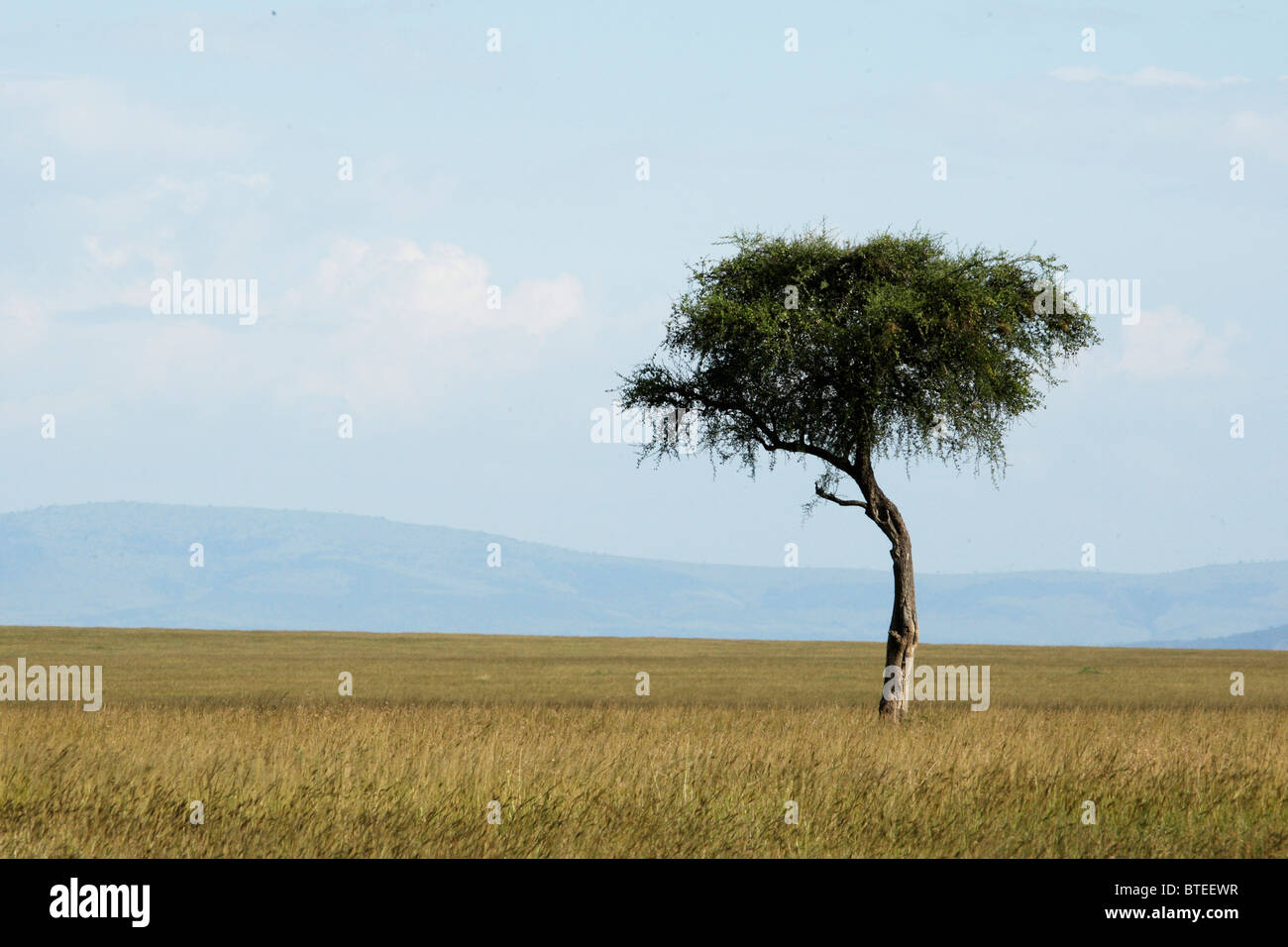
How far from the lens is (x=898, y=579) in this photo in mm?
30516

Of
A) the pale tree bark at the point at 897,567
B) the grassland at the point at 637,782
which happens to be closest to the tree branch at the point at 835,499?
the pale tree bark at the point at 897,567

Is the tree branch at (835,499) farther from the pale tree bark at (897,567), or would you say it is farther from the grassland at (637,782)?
the grassland at (637,782)

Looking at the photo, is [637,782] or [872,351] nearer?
[637,782]

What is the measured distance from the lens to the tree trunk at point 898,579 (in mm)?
30250

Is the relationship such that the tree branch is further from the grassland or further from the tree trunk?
the grassland

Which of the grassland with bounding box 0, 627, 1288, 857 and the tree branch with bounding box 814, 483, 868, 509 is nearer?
the grassland with bounding box 0, 627, 1288, 857

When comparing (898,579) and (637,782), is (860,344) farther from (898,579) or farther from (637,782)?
(637,782)

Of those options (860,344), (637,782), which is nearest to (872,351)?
(860,344)

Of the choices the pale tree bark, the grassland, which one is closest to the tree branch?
the pale tree bark

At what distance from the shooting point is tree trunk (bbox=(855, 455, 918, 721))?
3025 cm

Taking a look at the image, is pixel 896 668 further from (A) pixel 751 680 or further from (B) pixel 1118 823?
(A) pixel 751 680
